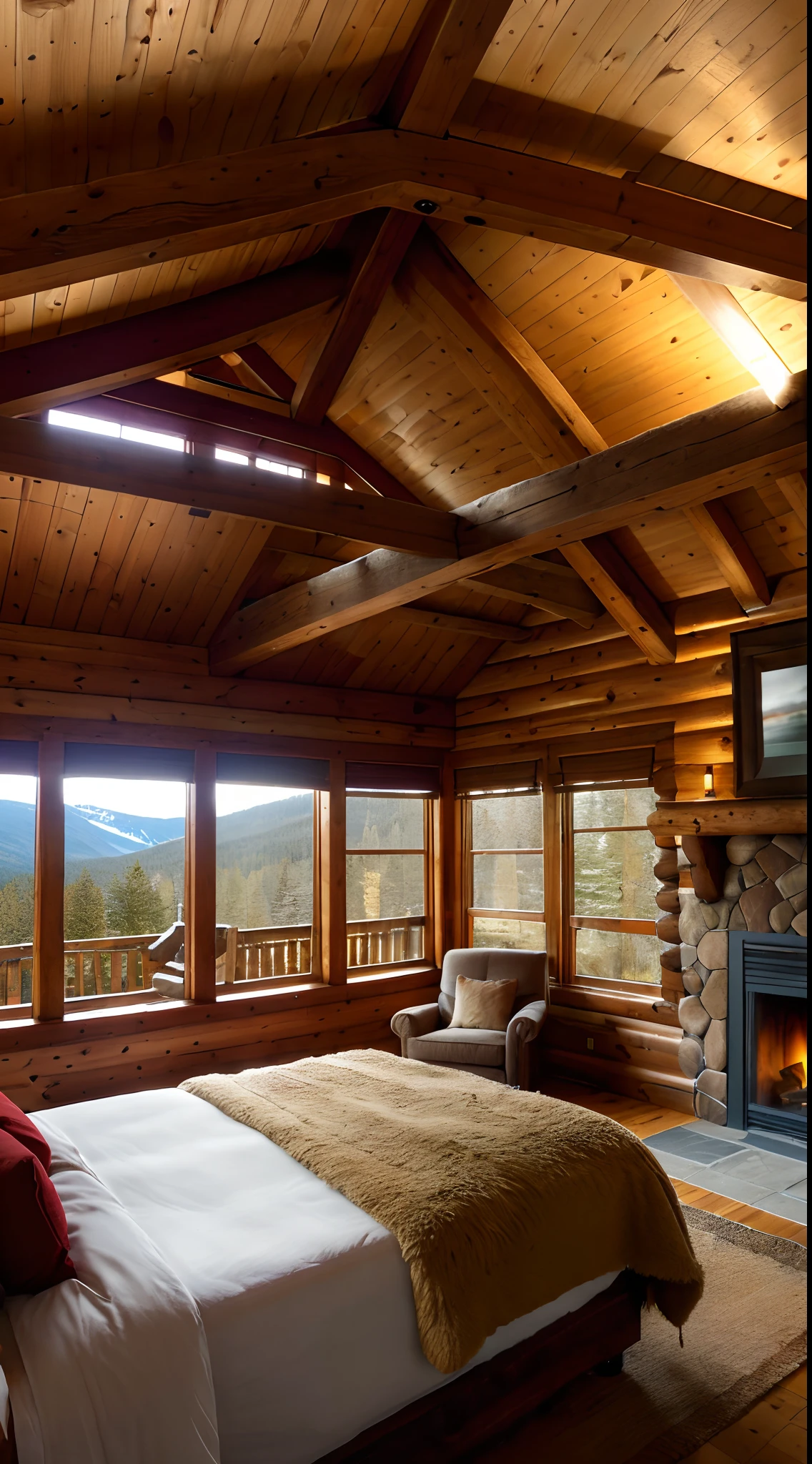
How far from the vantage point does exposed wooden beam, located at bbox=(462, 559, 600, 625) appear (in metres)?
4.80

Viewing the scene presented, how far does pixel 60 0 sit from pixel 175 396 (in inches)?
99.9

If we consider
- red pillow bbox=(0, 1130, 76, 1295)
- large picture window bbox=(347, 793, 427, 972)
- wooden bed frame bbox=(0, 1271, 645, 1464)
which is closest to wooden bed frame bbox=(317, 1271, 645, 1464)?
wooden bed frame bbox=(0, 1271, 645, 1464)

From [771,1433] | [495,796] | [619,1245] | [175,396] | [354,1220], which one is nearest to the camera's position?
[354,1220]

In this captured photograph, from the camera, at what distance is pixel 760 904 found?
471 cm

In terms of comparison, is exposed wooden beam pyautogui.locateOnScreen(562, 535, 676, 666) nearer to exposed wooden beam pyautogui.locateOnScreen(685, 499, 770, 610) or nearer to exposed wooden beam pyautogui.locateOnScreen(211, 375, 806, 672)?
exposed wooden beam pyautogui.locateOnScreen(685, 499, 770, 610)

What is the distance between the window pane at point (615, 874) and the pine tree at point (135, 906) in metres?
2.81

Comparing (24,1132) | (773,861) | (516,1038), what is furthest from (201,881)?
(773,861)

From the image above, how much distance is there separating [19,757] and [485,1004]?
3214 millimetres

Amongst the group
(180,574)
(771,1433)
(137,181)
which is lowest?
(771,1433)

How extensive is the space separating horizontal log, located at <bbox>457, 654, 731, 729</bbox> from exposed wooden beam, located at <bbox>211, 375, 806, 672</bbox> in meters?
1.93

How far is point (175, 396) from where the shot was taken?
15.2 feet

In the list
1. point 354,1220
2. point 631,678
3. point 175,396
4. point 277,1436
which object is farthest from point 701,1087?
point 175,396

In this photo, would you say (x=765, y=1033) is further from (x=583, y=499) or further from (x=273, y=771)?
(x=273, y=771)

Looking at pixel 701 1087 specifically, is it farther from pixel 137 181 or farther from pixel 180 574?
pixel 137 181
